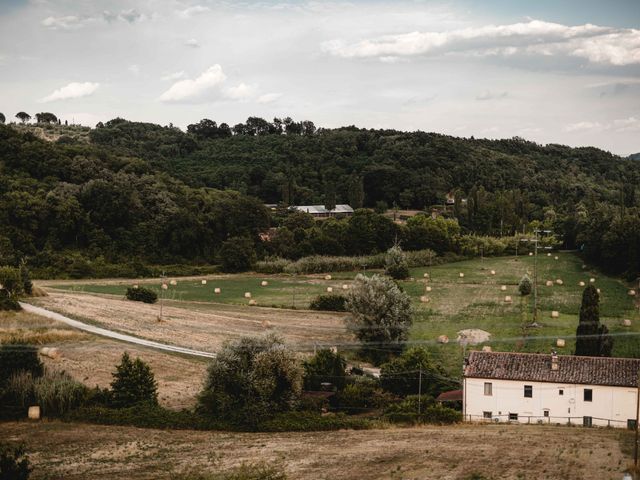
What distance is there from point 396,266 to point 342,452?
155 feet

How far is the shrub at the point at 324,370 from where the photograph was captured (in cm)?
3962

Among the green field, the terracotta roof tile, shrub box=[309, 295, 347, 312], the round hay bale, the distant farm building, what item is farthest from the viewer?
the distant farm building

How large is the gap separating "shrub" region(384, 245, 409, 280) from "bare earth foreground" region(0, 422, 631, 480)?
42.8 metres

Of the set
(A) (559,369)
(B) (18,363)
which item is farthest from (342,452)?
(B) (18,363)

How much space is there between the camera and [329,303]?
61.8m

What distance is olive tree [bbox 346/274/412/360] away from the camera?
46844mm

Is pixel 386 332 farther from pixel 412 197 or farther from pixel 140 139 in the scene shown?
pixel 140 139

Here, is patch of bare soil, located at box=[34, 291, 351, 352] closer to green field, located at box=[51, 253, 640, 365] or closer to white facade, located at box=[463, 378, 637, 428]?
green field, located at box=[51, 253, 640, 365]

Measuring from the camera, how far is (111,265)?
78375mm

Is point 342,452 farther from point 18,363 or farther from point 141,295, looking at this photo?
point 141,295

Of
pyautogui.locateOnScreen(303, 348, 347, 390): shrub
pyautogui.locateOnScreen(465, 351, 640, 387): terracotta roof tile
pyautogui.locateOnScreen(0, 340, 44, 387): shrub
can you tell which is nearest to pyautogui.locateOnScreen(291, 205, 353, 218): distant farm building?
pyautogui.locateOnScreen(303, 348, 347, 390): shrub

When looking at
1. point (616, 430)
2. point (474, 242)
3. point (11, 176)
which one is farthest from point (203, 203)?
point (616, 430)

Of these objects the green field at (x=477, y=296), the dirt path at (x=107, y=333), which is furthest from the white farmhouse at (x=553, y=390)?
the dirt path at (x=107, y=333)

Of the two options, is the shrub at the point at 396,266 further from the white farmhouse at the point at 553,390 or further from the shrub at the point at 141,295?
the white farmhouse at the point at 553,390
